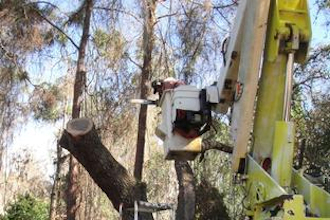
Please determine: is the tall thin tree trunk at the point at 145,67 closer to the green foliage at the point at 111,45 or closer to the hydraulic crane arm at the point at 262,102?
Answer: the green foliage at the point at 111,45

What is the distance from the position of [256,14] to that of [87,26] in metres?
8.36

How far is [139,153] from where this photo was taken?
36.5ft

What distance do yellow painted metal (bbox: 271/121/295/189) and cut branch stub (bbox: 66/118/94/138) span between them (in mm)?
3842

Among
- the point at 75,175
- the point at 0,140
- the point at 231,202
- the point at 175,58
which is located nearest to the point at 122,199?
the point at 175,58

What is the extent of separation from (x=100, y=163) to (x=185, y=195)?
2915 millimetres

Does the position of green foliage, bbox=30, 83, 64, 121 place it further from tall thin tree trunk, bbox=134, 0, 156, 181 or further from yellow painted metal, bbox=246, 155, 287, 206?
yellow painted metal, bbox=246, 155, 287, 206

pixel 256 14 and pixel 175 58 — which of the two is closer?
pixel 256 14

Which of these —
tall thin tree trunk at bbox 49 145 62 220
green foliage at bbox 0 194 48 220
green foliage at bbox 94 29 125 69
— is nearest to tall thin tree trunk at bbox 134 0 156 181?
green foliage at bbox 94 29 125 69

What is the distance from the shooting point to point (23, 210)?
65.1 feet

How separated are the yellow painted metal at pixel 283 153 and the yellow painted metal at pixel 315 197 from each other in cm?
13

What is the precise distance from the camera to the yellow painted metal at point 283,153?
3234 mm

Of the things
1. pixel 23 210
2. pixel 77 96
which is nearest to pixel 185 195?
pixel 77 96

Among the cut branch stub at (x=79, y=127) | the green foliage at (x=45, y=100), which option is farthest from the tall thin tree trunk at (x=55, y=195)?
the cut branch stub at (x=79, y=127)

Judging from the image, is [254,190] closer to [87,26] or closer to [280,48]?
[280,48]
